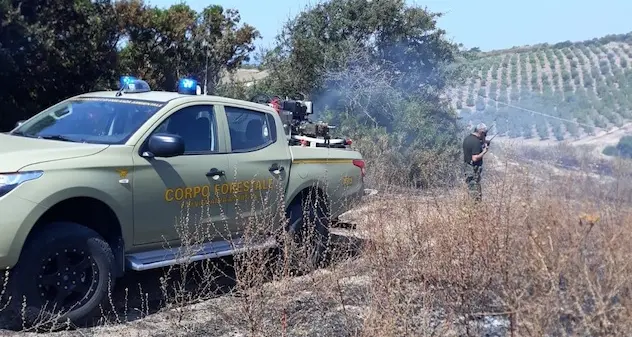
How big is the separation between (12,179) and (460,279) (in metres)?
2.87

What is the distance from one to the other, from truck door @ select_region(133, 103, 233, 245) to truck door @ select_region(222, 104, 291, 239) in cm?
14

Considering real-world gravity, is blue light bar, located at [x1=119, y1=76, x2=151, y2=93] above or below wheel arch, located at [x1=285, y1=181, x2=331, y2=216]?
above

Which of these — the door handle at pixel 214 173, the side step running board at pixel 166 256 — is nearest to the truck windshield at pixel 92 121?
the door handle at pixel 214 173

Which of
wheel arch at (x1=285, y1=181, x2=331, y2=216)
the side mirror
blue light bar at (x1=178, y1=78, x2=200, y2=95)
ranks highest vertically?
blue light bar at (x1=178, y1=78, x2=200, y2=95)

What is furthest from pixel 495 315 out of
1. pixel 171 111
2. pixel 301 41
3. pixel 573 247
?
pixel 301 41

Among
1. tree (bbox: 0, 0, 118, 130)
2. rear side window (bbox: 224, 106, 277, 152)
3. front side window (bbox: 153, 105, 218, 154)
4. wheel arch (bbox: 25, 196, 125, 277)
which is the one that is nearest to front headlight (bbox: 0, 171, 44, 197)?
wheel arch (bbox: 25, 196, 125, 277)

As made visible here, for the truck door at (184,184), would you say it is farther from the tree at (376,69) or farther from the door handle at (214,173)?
the tree at (376,69)

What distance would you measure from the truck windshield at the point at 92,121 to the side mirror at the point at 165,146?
8.6 inches

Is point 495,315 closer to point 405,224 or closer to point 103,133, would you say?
point 405,224

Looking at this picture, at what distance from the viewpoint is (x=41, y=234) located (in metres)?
Result: 4.78

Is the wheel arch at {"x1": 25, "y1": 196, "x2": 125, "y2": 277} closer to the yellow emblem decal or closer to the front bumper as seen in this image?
the yellow emblem decal

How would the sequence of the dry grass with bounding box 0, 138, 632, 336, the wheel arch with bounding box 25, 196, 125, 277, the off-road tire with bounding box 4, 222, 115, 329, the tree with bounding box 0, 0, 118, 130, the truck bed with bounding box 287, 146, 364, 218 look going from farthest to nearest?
the tree with bounding box 0, 0, 118, 130, the truck bed with bounding box 287, 146, 364, 218, the wheel arch with bounding box 25, 196, 125, 277, the off-road tire with bounding box 4, 222, 115, 329, the dry grass with bounding box 0, 138, 632, 336

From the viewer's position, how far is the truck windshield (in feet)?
18.3

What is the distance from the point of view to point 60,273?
4836 mm
